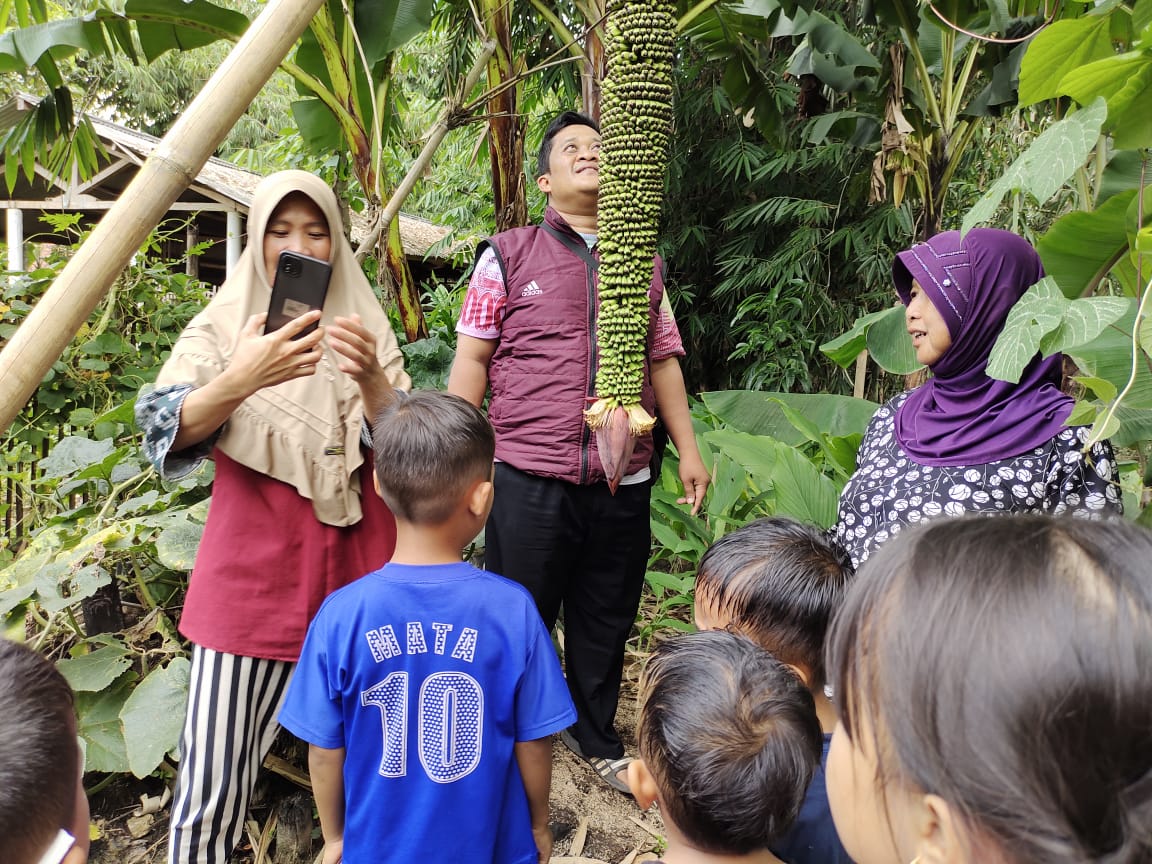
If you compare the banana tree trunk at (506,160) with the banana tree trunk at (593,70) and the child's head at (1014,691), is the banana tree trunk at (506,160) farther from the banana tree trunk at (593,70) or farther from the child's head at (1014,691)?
the child's head at (1014,691)

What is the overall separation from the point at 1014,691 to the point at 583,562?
1.67m

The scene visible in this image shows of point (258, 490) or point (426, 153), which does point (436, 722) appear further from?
point (426, 153)

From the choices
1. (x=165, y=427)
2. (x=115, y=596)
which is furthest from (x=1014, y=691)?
(x=115, y=596)

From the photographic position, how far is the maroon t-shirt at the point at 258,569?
139cm

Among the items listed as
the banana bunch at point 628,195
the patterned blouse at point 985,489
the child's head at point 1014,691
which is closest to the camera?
the child's head at point 1014,691

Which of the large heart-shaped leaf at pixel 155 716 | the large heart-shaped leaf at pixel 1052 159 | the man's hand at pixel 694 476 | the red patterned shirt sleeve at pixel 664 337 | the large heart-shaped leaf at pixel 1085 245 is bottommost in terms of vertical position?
the large heart-shaped leaf at pixel 155 716

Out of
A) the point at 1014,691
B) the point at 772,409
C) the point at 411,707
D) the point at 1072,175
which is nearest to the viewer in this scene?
the point at 1014,691

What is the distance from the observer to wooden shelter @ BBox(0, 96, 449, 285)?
6366 millimetres

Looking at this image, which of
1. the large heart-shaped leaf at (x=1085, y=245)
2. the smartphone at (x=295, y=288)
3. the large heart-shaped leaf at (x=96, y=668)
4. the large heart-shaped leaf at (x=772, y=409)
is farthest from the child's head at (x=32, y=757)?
the large heart-shaped leaf at (x=772, y=409)

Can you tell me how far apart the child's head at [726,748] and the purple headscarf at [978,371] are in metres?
0.81

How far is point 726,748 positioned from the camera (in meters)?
0.92

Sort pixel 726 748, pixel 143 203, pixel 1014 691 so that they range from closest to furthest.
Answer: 1. pixel 1014 691
2. pixel 143 203
3. pixel 726 748

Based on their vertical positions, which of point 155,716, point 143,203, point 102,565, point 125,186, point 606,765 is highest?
point 125,186

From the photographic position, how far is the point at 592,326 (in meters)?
1.98
